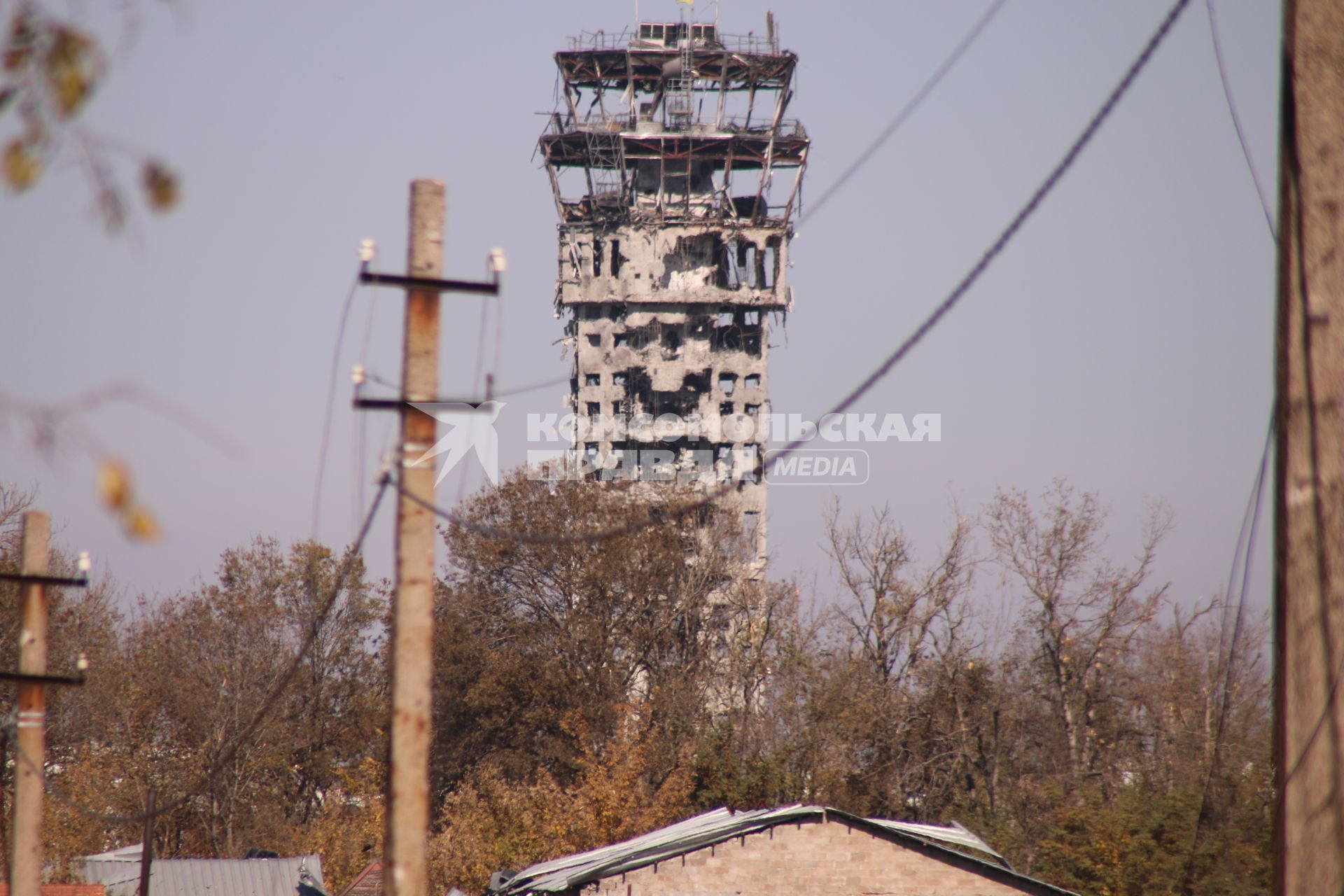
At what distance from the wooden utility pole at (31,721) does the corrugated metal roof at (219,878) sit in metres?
20.7

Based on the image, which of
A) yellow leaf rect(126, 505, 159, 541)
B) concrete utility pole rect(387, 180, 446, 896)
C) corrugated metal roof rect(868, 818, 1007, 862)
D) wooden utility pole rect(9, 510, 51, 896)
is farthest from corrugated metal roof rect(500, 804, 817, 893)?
yellow leaf rect(126, 505, 159, 541)

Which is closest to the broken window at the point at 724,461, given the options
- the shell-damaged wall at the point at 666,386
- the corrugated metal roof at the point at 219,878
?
the shell-damaged wall at the point at 666,386

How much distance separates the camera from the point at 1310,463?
6.21m

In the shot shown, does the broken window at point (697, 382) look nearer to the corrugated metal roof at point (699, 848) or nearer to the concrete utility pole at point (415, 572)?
the corrugated metal roof at point (699, 848)

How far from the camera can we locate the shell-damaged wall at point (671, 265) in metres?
71.2

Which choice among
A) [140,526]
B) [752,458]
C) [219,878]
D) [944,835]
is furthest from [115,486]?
[752,458]

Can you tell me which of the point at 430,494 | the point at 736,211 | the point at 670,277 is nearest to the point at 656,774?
the point at 670,277

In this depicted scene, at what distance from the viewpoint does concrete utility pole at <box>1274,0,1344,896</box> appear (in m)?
5.98

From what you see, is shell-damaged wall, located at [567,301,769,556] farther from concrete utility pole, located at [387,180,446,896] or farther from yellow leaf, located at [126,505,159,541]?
yellow leaf, located at [126,505,159,541]

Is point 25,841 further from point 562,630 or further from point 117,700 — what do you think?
point 117,700

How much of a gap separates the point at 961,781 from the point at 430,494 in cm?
4785

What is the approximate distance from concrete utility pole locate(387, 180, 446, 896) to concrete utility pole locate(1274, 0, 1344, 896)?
469 cm

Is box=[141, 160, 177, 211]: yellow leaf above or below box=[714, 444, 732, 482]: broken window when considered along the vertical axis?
below

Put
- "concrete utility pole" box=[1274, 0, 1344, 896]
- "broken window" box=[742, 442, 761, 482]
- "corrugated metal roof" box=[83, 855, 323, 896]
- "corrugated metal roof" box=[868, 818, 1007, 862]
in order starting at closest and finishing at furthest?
1. "concrete utility pole" box=[1274, 0, 1344, 896]
2. "corrugated metal roof" box=[868, 818, 1007, 862]
3. "corrugated metal roof" box=[83, 855, 323, 896]
4. "broken window" box=[742, 442, 761, 482]
